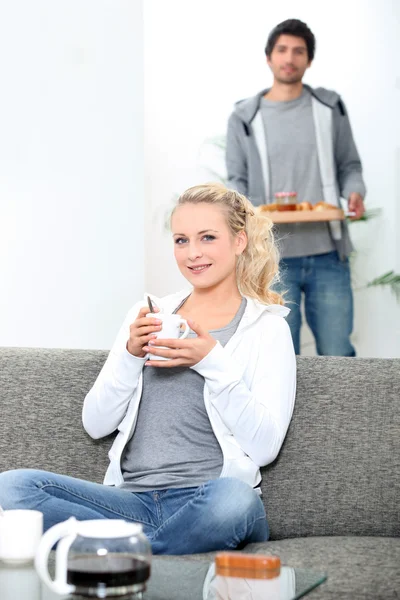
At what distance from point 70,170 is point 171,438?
5.85 feet

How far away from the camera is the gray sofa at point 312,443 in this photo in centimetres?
200

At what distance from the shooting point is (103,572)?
3.86ft

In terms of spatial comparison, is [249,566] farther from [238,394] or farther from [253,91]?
[253,91]

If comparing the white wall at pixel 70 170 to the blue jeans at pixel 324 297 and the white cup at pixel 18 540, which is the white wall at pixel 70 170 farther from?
the white cup at pixel 18 540

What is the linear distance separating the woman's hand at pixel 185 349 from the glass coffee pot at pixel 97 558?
0.73 metres

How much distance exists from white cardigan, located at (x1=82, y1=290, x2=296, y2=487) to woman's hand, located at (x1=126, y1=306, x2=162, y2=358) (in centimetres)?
5

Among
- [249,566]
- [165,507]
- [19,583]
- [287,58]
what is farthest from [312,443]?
[287,58]

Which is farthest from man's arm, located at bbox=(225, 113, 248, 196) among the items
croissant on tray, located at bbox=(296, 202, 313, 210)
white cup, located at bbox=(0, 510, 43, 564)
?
white cup, located at bbox=(0, 510, 43, 564)

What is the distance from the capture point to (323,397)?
2057mm

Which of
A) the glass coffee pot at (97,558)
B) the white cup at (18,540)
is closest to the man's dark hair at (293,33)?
the white cup at (18,540)

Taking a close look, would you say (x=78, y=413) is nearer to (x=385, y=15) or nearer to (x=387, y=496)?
(x=387, y=496)

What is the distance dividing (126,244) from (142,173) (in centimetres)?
32

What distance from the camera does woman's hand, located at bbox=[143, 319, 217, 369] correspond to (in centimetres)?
191

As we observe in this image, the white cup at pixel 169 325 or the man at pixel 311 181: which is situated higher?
the man at pixel 311 181
